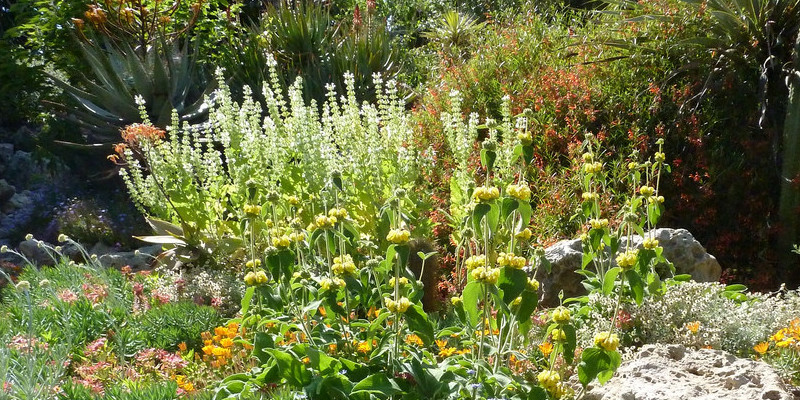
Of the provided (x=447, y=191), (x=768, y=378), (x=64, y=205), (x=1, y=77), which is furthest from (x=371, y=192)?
(x=1, y=77)

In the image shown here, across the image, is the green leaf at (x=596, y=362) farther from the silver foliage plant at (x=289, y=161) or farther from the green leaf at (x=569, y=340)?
the silver foliage plant at (x=289, y=161)

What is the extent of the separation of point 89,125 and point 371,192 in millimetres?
4319

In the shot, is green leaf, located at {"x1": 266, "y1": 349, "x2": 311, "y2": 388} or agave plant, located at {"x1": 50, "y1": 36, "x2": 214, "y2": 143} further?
agave plant, located at {"x1": 50, "y1": 36, "x2": 214, "y2": 143}

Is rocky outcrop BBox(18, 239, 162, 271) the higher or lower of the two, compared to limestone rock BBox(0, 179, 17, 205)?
lower

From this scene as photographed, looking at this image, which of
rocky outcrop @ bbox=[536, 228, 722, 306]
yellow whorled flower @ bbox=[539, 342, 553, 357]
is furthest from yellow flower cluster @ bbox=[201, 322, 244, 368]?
rocky outcrop @ bbox=[536, 228, 722, 306]

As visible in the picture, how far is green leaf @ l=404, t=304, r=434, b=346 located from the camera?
2.27 metres

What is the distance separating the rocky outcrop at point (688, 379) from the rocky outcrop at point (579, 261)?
1139mm

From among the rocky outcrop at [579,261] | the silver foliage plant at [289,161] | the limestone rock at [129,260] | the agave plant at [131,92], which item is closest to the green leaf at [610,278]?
the rocky outcrop at [579,261]

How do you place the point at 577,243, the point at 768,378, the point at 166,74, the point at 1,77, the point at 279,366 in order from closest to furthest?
the point at 279,366
the point at 768,378
the point at 577,243
the point at 166,74
the point at 1,77

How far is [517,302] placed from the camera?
7.68 ft

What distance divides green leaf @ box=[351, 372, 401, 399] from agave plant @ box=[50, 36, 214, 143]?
19.3 feet

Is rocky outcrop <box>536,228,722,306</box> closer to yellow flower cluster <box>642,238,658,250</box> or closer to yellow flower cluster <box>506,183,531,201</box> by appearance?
yellow flower cluster <box>642,238,658,250</box>

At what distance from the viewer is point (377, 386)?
226 cm

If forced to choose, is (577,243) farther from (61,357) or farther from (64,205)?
(64,205)
